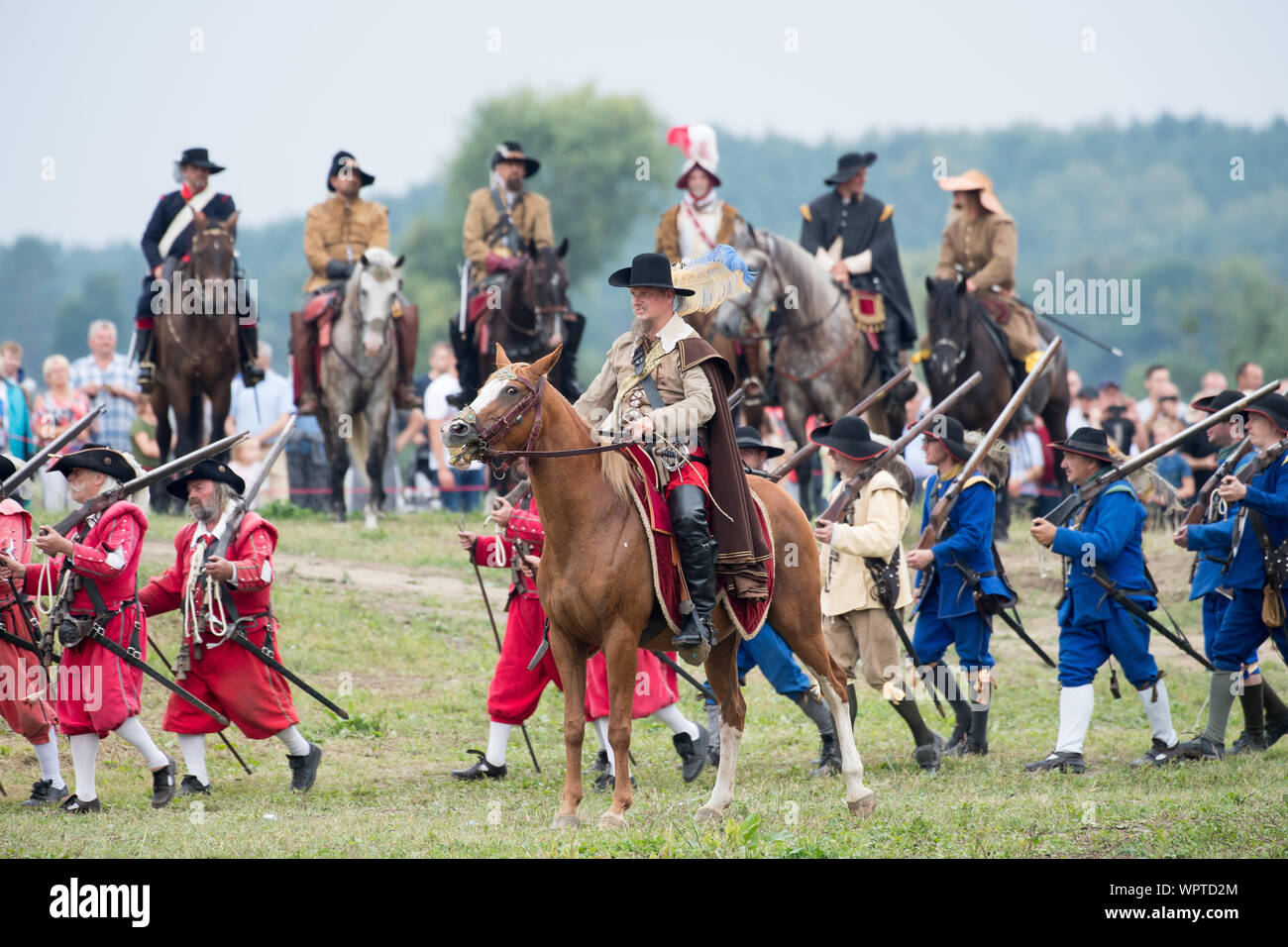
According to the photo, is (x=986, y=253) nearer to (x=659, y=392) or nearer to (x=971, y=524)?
(x=971, y=524)

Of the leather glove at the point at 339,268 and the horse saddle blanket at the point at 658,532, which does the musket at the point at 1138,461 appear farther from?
the leather glove at the point at 339,268

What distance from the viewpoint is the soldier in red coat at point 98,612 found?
344 inches

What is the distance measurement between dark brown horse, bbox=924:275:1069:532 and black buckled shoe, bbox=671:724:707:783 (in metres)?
6.89

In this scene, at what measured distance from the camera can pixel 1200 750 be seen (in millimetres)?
9953

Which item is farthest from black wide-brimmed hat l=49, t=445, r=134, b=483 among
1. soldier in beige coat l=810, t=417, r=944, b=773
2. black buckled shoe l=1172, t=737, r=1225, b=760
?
black buckled shoe l=1172, t=737, r=1225, b=760

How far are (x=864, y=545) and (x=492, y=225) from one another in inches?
377

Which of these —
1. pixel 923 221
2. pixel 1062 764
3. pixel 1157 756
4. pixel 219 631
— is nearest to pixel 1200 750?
pixel 1157 756

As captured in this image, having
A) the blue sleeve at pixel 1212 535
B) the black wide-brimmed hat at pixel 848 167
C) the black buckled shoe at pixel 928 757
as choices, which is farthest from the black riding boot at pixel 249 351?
the blue sleeve at pixel 1212 535

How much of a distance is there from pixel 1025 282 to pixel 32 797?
87.8 metres

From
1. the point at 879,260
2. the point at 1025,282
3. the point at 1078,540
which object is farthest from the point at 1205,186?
the point at 1078,540

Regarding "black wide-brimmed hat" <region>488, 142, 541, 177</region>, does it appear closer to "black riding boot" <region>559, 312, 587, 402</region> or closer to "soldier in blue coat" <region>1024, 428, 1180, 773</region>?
"black riding boot" <region>559, 312, 587, 402</region>

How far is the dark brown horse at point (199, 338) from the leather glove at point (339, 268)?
158 centimetres

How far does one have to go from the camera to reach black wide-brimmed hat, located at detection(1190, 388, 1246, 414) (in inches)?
408

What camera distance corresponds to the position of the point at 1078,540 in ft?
31.6
